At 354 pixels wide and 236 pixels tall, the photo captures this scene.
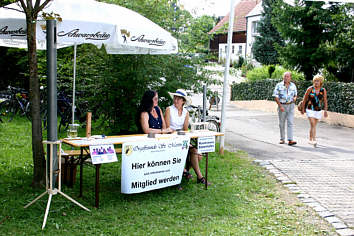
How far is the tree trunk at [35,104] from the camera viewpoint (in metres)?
5.97

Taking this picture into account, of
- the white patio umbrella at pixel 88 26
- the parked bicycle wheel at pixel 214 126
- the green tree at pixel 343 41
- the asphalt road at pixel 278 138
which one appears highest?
the green tree at pixel 343 41

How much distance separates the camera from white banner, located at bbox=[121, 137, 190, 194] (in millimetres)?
5871

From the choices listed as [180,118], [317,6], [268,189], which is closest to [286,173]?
[268,189]

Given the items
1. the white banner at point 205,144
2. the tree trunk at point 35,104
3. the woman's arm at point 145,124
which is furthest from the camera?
the woman's arm at point 145,124

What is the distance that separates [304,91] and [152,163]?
1384 centimetres

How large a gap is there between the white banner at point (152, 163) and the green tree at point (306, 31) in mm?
13142

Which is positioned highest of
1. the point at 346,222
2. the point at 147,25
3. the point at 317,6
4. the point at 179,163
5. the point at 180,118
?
the point at 317,6

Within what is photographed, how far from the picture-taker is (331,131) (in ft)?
48.1

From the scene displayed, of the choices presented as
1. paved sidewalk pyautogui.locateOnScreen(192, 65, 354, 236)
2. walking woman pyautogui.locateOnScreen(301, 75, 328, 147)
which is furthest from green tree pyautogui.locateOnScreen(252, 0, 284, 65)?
walking woman pyautogui.locateOnScreen(301, 75, 328, 147)

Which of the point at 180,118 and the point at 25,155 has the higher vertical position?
the point at 180,118

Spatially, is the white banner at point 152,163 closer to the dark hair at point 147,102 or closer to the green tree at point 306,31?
the dark hair at point 147,102

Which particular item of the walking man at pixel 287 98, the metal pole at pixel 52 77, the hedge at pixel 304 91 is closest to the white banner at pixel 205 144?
the metal pole at pixel 52 77

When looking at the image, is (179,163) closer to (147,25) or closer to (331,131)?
(147,25)

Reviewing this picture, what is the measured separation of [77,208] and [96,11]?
121 inches
